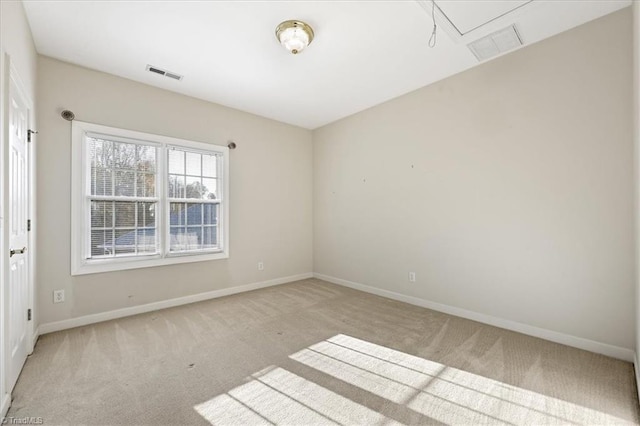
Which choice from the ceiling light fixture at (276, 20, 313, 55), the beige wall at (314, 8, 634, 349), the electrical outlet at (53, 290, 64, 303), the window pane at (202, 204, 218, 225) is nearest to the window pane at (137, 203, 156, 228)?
the window pane at (202, 204, 218, 225)

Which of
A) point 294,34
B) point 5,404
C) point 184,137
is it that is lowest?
point 5,404

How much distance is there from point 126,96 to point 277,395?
368 cm

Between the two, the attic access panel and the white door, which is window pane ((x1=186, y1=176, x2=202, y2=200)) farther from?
the attic access panel

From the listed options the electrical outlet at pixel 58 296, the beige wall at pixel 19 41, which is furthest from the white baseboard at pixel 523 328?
the beige wall at pixel 19 41

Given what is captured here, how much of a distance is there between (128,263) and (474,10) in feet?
14.3

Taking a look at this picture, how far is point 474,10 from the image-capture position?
2346 mm

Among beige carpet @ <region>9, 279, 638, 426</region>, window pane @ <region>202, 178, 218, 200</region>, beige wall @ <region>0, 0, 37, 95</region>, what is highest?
beige wall @ <region>0, 0, 37, 95</region>

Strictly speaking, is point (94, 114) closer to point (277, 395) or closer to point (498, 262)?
point (277, 395)

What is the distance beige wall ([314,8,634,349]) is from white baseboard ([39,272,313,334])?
1.83 m

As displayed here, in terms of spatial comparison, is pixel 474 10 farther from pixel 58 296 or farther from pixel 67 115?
pixel 58 296

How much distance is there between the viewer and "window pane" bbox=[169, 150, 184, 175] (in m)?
3.83

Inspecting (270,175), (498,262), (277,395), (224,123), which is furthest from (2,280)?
(498,262)

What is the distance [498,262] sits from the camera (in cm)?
308

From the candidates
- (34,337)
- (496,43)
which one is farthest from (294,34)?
(34,337)
